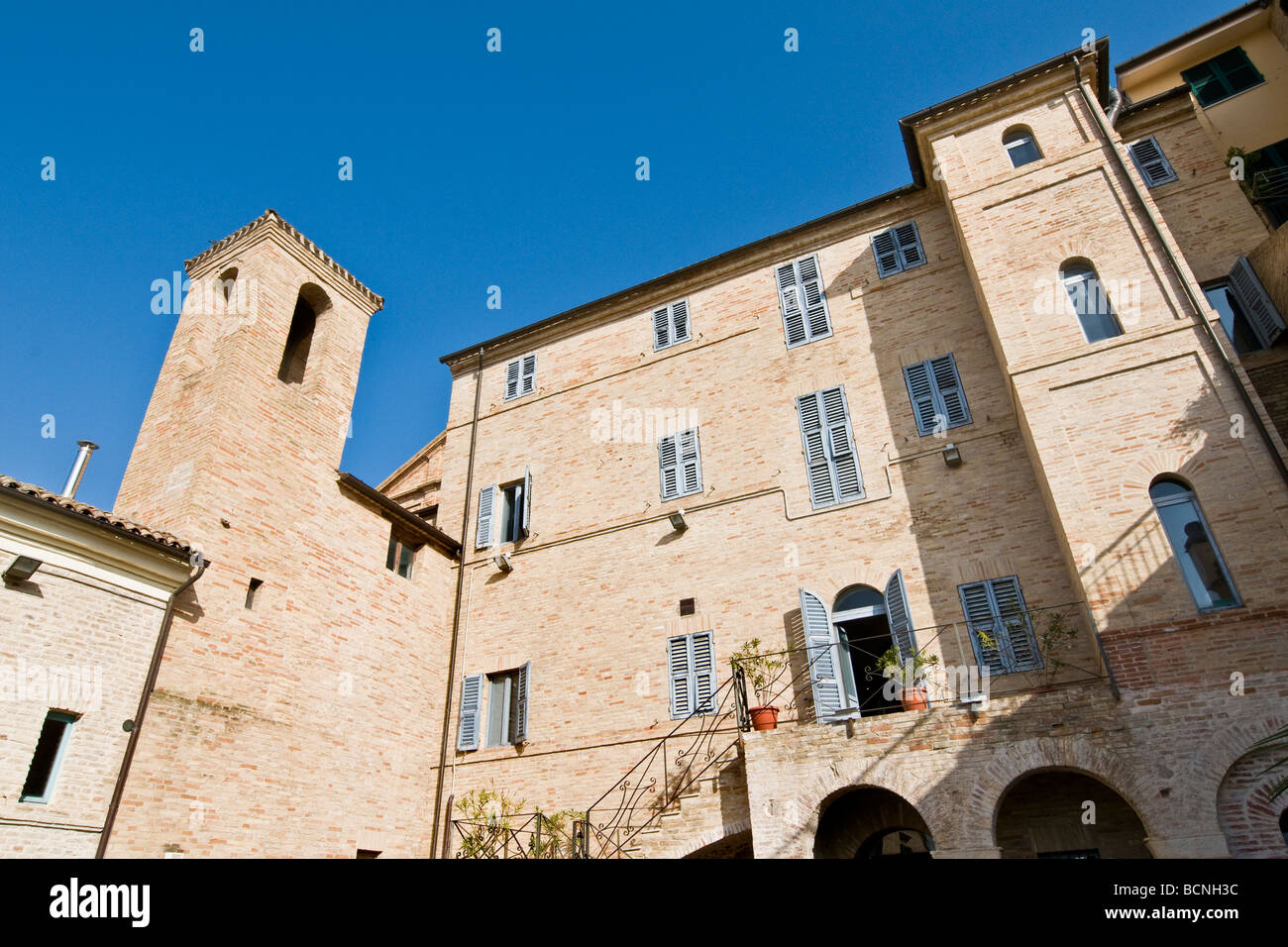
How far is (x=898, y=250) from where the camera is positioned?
14742 millimetres

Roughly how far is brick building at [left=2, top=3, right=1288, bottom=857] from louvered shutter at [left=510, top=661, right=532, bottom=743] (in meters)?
0.10

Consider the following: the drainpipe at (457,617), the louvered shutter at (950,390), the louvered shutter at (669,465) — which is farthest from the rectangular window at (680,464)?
the drainpipe at (457,617)

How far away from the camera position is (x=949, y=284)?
13.9 metres

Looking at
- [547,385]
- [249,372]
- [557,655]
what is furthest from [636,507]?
[249,372]

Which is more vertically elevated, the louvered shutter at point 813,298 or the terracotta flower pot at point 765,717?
the louvered shutter at point 813,298

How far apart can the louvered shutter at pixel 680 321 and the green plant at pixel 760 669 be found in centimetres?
691

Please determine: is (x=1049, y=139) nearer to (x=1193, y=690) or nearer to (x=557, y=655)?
(x=1193, y=690)

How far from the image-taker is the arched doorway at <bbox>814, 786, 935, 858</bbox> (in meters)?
10.6

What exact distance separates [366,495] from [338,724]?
4.17m

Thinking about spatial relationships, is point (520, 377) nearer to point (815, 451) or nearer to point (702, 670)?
point (815, 451)

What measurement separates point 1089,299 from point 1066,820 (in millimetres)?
7238

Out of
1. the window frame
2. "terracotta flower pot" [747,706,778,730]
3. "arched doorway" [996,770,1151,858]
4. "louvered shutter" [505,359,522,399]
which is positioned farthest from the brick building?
the window frame

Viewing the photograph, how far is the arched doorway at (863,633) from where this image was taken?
38.1 ft

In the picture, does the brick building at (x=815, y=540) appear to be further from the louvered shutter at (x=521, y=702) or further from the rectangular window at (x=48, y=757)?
the rectangular window at (x=48, y=757)
